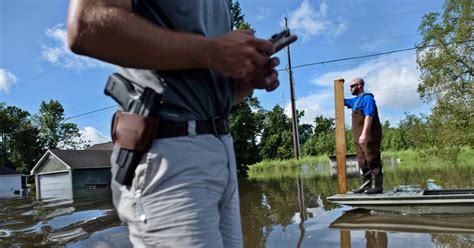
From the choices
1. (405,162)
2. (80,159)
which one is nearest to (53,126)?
(80,159)

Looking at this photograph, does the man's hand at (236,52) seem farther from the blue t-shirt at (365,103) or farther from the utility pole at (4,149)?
the utility pole at (4,149)

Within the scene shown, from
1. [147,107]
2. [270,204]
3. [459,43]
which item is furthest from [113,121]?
[459,43]

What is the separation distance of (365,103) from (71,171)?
1377 inches

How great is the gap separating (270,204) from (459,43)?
1310 centimetres

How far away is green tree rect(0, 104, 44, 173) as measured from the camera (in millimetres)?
57031

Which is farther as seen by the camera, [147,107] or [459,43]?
[459,43]

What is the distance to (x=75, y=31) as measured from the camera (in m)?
1.14

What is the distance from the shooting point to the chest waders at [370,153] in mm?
6852

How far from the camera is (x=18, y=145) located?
56969 mm

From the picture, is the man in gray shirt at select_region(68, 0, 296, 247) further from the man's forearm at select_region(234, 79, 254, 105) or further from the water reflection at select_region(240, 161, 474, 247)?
the water reflection at select_region(240, 161, 474, 247)

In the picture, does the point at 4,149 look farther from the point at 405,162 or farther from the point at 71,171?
the point at 405,162

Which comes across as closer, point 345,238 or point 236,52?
point 236,52

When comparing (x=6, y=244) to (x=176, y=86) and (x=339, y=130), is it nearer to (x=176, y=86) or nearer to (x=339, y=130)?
(x=339, y=130)

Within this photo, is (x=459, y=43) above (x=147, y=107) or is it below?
above
